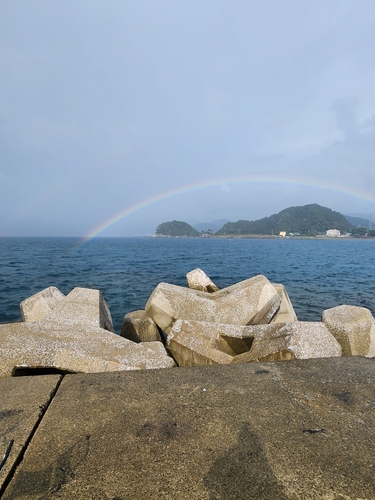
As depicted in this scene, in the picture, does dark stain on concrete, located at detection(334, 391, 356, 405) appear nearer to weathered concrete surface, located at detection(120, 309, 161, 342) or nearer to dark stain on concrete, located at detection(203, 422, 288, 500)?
dark stain on concrete, located at detection(203, 422, 288, 500)

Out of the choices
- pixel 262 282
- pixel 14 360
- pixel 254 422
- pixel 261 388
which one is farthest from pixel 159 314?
pixel 254 422

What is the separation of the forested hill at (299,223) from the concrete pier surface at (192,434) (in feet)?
481

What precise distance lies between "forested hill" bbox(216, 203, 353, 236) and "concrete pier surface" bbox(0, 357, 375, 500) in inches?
5771

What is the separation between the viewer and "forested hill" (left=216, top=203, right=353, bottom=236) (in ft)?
463

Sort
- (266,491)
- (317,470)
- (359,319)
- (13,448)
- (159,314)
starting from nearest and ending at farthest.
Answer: (266,491) → (317,470) → (13,448) → (359,319) → (159,314)

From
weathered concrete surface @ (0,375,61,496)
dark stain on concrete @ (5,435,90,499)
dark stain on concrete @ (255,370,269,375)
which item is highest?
weathered concrete surface @ (0,375,61,496)

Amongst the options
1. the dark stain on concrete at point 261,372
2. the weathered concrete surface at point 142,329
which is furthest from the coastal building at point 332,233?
the dark stain on concrete at point 261,372

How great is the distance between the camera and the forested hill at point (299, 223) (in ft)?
463

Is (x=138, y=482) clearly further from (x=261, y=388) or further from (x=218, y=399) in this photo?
(x=261, y=388)

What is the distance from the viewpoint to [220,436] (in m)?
1.64

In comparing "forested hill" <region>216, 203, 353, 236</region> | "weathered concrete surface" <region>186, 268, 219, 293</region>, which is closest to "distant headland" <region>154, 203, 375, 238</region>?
"forested hill" <region>216, 203, 353, 236</region>

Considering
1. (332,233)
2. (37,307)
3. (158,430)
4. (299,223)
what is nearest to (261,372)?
(158,430)

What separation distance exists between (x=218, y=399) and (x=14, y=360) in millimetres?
2071

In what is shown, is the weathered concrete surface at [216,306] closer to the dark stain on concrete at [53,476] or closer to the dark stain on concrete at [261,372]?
the dark stain on concrete at [261,372]
